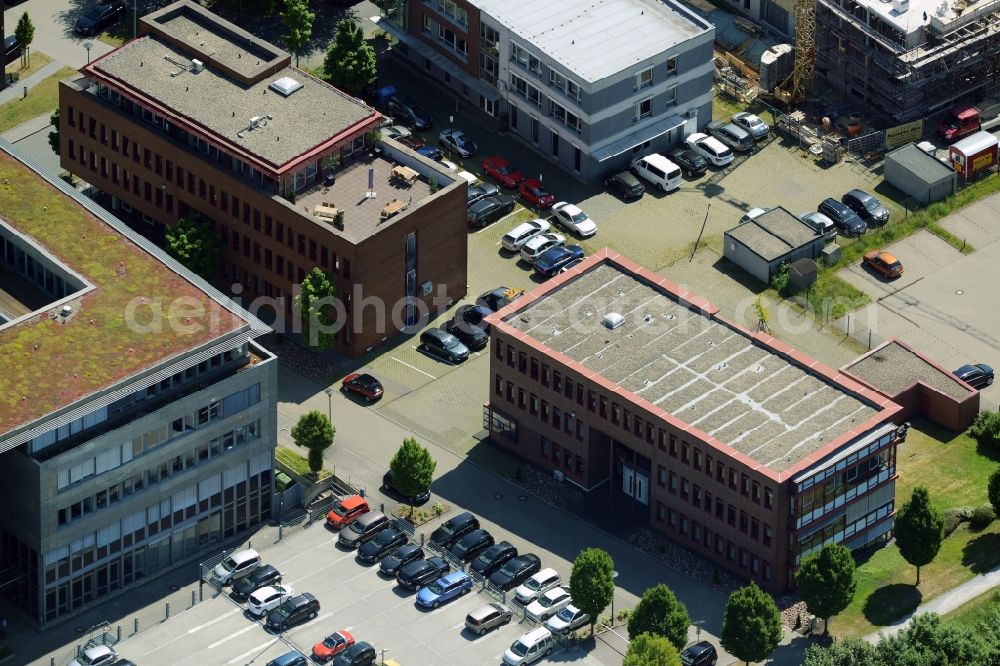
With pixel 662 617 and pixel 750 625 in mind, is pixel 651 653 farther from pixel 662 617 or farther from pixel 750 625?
pixel 750 625

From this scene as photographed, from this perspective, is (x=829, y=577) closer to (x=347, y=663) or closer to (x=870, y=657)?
(x=870, y=657)

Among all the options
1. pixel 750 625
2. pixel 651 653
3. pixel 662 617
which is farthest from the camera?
pixel 662 617

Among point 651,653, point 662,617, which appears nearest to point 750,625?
point 662,617

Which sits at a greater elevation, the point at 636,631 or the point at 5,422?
the point at 5,422

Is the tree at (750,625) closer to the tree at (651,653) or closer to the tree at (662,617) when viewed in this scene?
the tree at (662,617)

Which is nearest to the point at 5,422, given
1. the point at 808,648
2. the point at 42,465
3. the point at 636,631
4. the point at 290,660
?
the point at 42,465

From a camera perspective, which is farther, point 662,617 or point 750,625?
point 662,617

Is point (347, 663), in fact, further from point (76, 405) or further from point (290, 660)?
point (76, 405)
